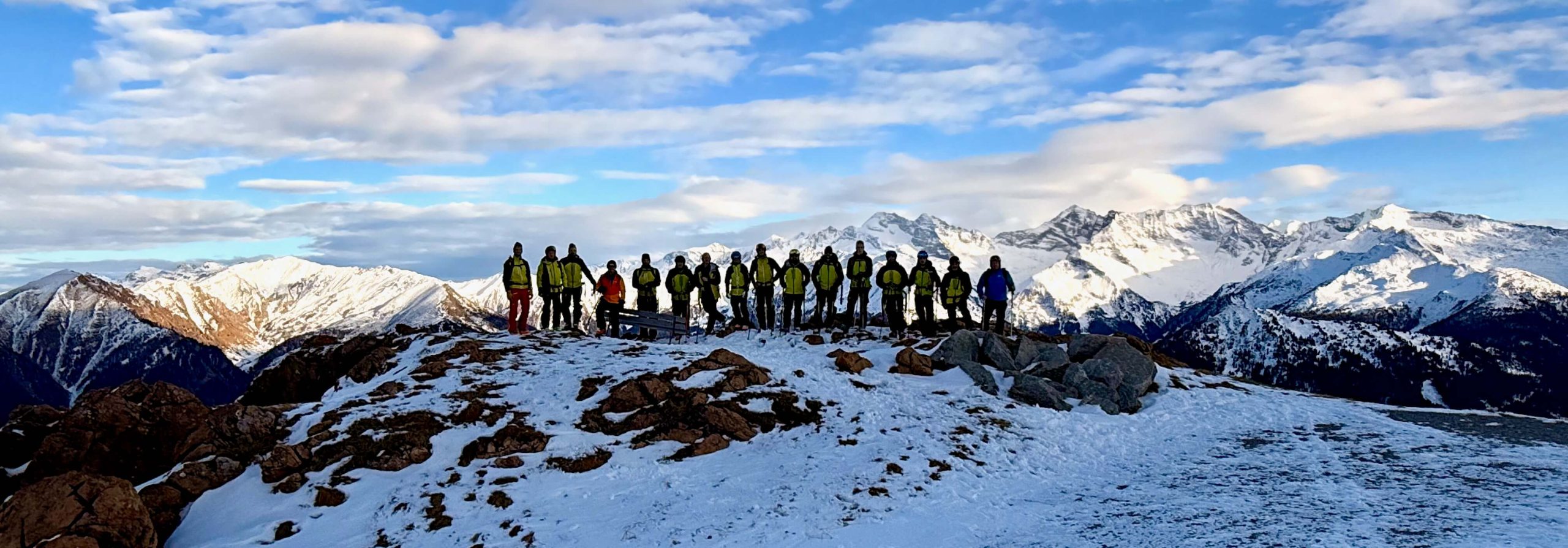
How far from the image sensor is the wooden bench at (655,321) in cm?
3588

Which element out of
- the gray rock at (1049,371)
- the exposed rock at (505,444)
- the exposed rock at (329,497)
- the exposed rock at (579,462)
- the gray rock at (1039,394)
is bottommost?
the exposed rock at (329,497)

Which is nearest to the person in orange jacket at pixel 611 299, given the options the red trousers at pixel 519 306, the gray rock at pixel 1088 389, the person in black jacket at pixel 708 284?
the red trousers at pixel 519 306

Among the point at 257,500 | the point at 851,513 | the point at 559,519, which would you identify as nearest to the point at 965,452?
the point at 851,513

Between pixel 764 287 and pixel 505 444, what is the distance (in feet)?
58.3

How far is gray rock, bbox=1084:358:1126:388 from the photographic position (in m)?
26.5

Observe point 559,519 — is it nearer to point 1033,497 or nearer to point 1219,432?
point 1033,497

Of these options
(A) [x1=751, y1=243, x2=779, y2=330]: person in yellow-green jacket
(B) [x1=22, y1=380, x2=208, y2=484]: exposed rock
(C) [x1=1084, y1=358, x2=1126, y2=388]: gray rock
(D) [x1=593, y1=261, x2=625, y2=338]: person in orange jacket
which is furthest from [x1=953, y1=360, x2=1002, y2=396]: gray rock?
(B) [x1=22, y1=380, x2=208, y2=484]: exposed rock

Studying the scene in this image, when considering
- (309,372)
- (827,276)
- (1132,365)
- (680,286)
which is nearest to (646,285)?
(680,286)

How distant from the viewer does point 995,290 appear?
32.6m

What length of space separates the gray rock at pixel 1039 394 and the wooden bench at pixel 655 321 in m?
15.6

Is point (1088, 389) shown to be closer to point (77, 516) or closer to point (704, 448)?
point (704, 448)

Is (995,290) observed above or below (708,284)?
below

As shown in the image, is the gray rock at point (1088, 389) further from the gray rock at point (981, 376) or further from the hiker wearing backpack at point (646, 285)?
the hiker wearing backpack at point (646, 285)

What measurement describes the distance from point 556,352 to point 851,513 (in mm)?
16345
